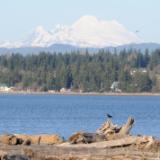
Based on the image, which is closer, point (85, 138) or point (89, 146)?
point (89, 146)

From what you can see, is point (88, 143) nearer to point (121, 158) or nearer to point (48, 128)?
point (121, 158)

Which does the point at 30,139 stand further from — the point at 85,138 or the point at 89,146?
the point at 89,146

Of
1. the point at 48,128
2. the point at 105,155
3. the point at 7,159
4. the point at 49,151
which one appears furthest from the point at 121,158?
the point at 48,128

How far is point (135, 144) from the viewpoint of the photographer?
37438mm

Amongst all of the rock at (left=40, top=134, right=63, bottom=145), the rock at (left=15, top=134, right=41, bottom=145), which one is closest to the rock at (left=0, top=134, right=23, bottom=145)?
the rock at (left=15, top=134, right=41, bottom=145)

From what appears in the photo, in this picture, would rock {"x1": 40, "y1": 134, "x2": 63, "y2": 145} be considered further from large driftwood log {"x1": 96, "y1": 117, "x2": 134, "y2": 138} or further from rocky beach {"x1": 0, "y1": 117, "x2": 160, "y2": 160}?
large driftwood log {"x1": 96, "y1": 117, "x2": 134, "y2": 138}

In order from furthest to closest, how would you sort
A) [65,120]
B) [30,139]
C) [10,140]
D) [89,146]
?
1. [65,120]
2. [30,139]
3. [10,140]
4. [89,146]

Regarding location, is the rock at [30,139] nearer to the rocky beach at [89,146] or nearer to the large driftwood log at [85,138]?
the rocky beach at [89,146]

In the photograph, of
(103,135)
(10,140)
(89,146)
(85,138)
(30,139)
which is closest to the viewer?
(89,146)

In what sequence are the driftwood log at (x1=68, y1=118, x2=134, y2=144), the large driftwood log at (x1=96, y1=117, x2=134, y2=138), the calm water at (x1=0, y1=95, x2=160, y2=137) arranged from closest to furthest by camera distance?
1. the driftwood log at (x1=68, y1=118, x2=134, y2=144)
2. the large driftwood log at (x1=96, y1=117, x2=134, y2=138)
3. the calm water at (x1=0, y1=95, x2=160, y2=137)

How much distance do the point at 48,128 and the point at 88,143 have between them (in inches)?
1581

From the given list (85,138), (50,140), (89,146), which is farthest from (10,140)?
(89,146)

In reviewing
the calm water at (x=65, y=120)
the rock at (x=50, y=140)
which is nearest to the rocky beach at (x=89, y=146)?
the rock at (x=50, y=140)

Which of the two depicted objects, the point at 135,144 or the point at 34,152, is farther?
the point at 135,144
